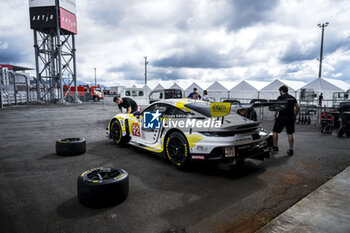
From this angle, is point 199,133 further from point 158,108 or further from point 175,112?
point 158,108

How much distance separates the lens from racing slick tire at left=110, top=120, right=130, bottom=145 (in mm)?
6217

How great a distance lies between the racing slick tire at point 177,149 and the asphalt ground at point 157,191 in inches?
7.6

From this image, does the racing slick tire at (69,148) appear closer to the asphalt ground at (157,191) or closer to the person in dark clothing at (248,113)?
the asphalt ground at (157,191)

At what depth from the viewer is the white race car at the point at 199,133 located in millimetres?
3830

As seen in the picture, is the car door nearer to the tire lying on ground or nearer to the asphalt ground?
the asphalt ground

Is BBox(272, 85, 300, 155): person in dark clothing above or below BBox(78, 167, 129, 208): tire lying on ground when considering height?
above

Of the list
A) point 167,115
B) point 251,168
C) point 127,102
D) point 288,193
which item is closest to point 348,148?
point 251,168

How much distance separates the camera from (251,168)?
457 centimetres

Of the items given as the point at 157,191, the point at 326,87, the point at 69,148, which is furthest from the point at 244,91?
the point at 157,191

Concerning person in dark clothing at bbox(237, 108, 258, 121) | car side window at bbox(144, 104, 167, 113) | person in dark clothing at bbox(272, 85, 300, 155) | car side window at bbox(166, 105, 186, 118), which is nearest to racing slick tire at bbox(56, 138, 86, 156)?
car side window at bbox(144, 104, 167, 113)

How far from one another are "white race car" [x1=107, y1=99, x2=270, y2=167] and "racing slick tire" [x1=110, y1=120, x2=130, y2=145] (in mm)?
957

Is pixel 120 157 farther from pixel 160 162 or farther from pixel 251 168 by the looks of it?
pixel 251 168

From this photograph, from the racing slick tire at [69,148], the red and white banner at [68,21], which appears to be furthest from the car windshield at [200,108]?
the red and white banner at [68,21]

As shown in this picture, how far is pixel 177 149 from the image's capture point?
175 inches
